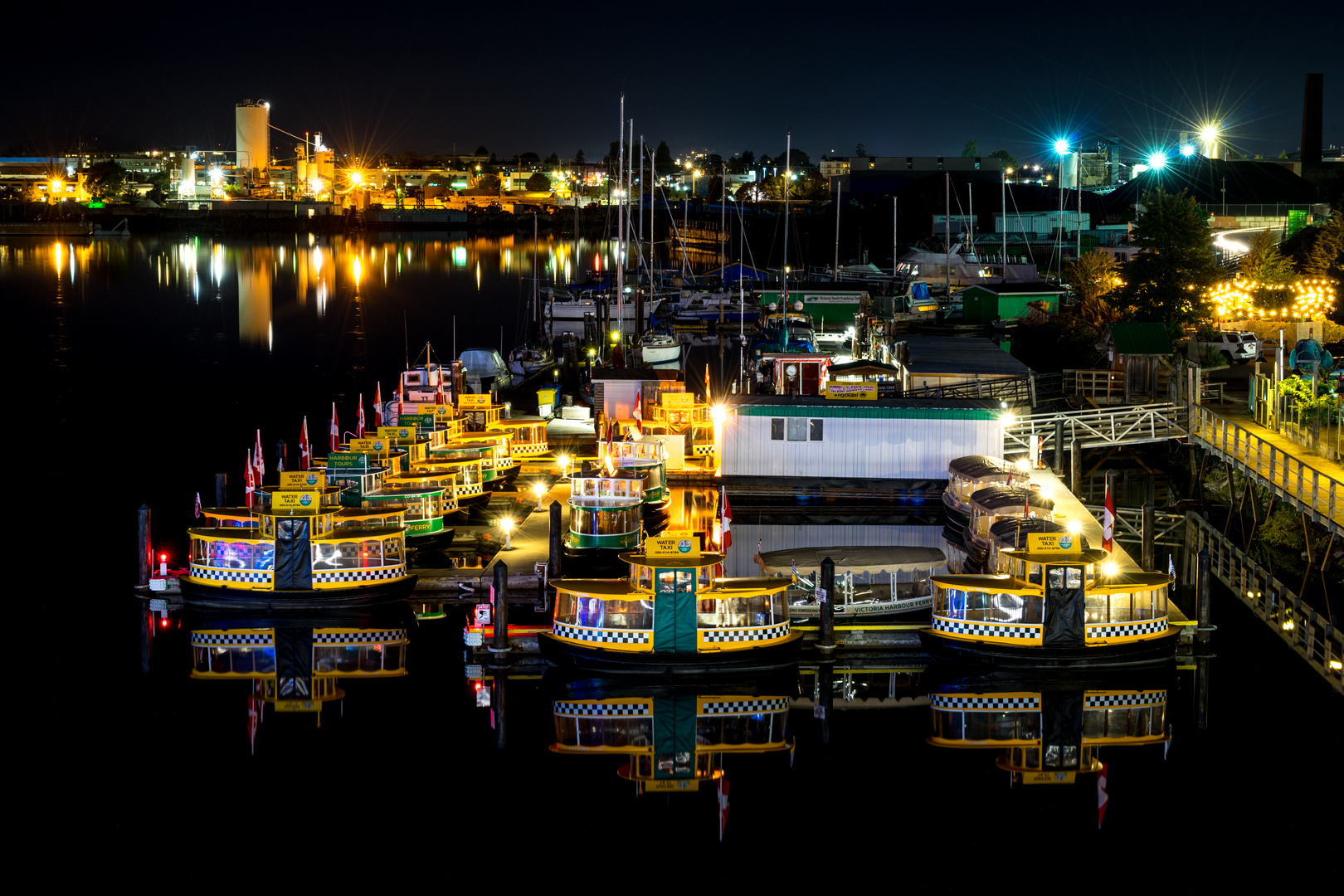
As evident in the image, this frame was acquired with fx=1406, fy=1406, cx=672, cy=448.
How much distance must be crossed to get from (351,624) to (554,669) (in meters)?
5.58

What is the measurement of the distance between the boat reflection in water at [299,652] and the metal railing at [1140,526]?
18.6 metres

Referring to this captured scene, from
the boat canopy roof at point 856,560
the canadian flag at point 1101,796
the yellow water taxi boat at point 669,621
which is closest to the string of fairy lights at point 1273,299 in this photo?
the boat canopy roof at point 856,560

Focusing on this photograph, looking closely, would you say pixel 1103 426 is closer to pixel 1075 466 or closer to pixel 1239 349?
pixel 1075 466

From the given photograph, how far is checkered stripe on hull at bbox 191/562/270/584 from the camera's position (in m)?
28.7

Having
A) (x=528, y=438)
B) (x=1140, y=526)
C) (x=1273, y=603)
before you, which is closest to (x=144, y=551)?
(x=528, y=438)

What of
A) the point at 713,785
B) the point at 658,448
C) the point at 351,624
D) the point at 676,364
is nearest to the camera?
the point at 713,785

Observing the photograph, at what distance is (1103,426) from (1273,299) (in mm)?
20224

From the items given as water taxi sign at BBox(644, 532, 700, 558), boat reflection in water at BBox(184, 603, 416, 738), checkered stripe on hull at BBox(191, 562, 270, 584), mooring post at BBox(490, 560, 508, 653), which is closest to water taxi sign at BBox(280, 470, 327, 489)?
checkered stripe on hull at BBox(191, 562, 270, 584)

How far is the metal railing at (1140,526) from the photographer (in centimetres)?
3727

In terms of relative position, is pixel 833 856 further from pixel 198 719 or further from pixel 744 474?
pixel 744 474

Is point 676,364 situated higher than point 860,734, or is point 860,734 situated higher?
point 676,364

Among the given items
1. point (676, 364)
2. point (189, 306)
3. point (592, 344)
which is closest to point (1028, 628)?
point (676, 364)

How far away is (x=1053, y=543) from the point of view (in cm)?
2542

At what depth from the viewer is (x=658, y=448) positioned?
3756 centimetres
